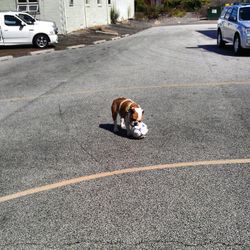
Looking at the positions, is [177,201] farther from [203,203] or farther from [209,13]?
[209,13]

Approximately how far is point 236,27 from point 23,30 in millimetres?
10748

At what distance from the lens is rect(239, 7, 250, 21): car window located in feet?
52.3

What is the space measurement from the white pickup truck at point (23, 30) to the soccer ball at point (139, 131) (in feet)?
49.7

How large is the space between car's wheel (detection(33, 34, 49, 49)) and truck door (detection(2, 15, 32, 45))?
1.02 ft

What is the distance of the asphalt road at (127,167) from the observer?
12.3 ft

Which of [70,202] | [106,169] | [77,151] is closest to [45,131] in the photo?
[77,151]

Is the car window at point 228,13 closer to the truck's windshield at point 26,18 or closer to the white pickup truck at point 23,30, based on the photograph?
the white pickup truck at point 23,30

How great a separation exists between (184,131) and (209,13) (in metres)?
43.0

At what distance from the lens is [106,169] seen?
518 centimetres

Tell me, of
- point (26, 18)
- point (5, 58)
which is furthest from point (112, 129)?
point (26, 18)

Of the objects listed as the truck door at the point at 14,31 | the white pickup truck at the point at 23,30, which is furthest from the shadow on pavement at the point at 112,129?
the truck door at the point at 14,31

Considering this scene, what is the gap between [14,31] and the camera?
19.7 m

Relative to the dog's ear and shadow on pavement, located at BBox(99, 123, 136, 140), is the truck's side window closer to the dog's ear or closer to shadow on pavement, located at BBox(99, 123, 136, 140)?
shadow on pavement, located at BBox(99, 123, 136, 140)

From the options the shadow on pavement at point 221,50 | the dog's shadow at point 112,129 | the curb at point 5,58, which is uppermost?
the shadow on pavement at point 221,50
